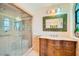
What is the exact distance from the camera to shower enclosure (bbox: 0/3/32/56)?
212 centimetres

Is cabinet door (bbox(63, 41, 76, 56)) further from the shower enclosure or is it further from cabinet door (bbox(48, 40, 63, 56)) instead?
the shower enclosure

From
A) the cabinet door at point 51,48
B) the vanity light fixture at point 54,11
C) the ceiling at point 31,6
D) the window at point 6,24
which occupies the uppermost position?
the ceiling at point 31,6

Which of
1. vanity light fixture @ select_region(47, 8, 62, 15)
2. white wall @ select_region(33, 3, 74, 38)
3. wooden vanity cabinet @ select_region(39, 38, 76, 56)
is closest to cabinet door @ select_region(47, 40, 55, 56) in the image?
wooden vanity cabinet @ select_region(39, 38, 76, 56)

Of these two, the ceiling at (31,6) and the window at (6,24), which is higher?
the ceiling at (31,6)

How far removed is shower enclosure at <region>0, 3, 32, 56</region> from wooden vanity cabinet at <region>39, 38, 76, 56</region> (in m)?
0.18

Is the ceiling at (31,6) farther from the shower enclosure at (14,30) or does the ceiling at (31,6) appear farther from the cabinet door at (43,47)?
the cabinet door at (43,47)

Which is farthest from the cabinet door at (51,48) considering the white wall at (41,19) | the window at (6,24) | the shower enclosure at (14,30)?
the window at (6,24)

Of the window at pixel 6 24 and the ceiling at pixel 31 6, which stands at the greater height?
the ceiling at pixel 31 6

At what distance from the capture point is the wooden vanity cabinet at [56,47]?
6.79 feet

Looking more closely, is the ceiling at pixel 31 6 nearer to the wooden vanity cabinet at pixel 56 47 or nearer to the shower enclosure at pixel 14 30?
the shower enclosure at pixel 14 30

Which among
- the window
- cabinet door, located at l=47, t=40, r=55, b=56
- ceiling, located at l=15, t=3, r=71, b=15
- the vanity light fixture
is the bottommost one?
cabinet door, located at l=47, t=40, r=55, b=56

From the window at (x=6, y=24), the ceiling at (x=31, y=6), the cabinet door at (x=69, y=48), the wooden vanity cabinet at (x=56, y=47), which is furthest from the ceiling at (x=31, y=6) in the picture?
the cabinet door at (x=69, y=48)

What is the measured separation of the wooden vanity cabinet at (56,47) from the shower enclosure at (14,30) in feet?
0.60

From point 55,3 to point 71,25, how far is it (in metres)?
0.37
